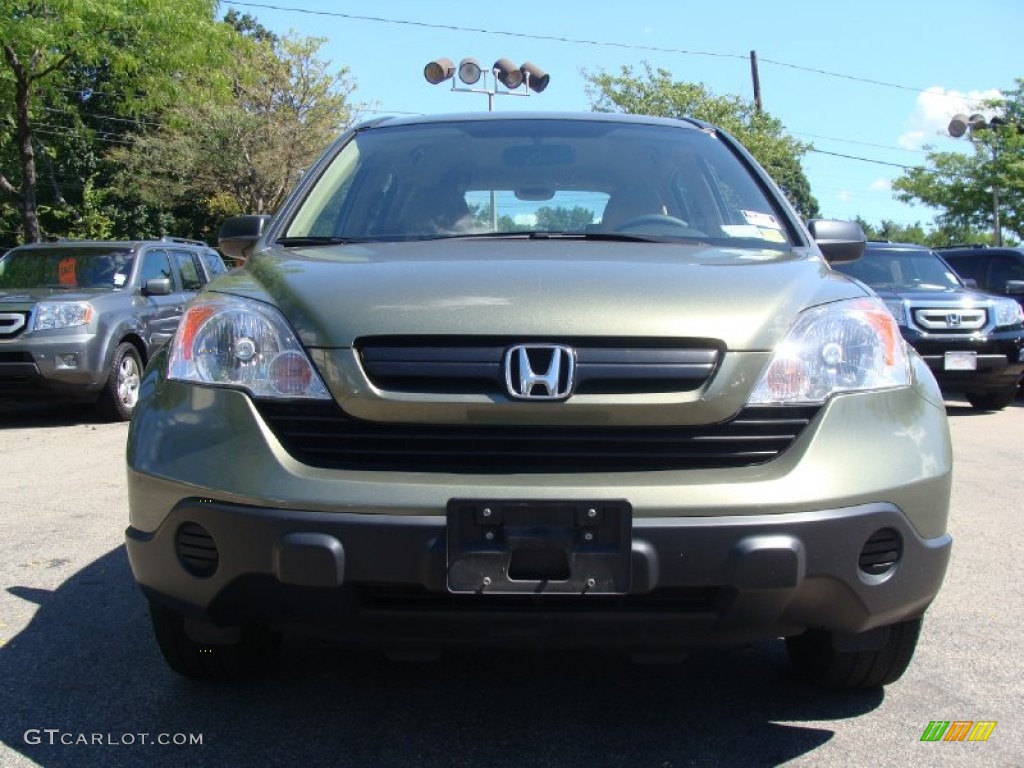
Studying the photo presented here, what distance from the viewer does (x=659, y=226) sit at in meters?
3.41

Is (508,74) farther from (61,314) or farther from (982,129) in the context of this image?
(982,129)

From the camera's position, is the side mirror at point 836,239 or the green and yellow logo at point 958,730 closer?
the green and yellow logo at point 958,730

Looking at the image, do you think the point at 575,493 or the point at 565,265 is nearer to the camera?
the point at 575,493

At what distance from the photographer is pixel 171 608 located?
2568 mm

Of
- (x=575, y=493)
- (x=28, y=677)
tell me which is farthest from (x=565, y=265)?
(x=28, y=677)

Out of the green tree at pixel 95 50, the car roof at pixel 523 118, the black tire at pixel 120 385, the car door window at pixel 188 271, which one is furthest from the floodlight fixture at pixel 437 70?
the car roof at pixel 523 118

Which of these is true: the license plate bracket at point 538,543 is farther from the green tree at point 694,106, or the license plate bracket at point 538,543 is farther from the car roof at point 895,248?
the green tree at point 694,106

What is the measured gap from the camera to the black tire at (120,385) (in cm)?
976

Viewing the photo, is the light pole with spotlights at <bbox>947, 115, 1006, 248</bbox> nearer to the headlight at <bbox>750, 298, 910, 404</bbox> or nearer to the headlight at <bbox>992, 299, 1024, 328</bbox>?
the headlight at <bbox>992, 299, 1024, 328</bbox>

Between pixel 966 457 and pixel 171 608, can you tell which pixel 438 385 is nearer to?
pixel 171 608

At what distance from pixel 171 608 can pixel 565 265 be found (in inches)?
50.7

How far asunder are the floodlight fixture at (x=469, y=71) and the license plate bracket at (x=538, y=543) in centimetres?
1744

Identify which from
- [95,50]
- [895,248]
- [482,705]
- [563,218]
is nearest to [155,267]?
[95,50]

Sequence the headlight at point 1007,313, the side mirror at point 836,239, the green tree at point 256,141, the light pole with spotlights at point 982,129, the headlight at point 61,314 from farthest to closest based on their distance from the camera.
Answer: the green tree at point 256,141, the light pole with spotlights at point 982,129, the headlight at point 1007,313, the headlight at point 61,314, the side mirror at point 836,239
